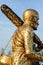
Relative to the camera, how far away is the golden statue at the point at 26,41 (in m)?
8.99

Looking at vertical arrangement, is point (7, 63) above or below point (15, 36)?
below

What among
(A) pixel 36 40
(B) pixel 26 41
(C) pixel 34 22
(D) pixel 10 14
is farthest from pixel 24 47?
(D) pixel 10 14

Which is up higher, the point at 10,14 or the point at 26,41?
the point at 10,14

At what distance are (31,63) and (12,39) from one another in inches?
30.7

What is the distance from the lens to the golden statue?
29.5 ft

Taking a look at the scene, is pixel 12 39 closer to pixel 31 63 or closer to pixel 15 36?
pixel 15 36

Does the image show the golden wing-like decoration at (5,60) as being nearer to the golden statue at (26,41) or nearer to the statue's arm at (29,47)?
the golden statue at (26,41)

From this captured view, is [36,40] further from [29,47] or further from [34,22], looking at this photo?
[29,47]

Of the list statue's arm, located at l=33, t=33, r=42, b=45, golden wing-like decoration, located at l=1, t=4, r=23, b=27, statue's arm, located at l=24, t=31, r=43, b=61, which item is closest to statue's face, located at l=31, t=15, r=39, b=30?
statue's arm, located at l=33, t=33, r=42, b=45

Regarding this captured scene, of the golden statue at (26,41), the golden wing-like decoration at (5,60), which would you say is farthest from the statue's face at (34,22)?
the golden wing-like decoration at (5,60)

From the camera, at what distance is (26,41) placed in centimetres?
898

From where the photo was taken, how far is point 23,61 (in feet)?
30.1

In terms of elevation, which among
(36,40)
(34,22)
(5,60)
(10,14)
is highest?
(10,14)

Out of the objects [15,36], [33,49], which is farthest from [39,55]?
[15,36]
